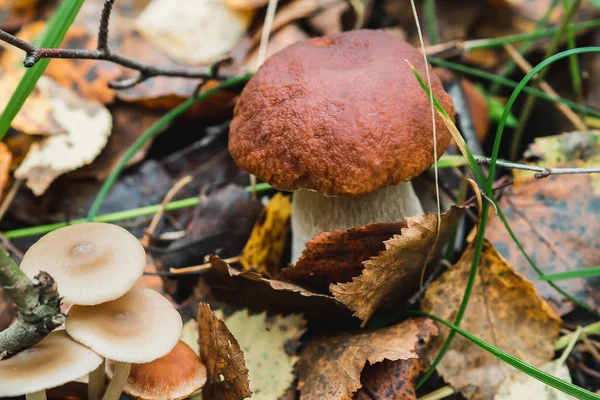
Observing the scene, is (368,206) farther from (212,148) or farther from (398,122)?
(212,148)

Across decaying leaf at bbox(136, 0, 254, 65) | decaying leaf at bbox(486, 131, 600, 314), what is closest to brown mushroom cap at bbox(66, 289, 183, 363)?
decaying leaf at bbox(486, 131, 600, 314)

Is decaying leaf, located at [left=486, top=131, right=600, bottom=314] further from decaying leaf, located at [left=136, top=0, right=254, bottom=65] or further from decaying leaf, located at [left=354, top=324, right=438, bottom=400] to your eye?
decaying leaf, located at [left=136, top=0, right=254, bottom=65]

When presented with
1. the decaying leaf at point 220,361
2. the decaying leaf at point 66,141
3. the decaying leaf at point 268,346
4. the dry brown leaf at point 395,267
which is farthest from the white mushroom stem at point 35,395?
the decaying leaf at point 66,141

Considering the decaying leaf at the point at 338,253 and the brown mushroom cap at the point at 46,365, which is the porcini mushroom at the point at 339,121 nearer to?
the decaying leaf at the point at 338,253

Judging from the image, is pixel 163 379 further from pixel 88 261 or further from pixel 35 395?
pixel 88 261

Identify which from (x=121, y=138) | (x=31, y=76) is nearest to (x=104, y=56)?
(x=31, y=76)

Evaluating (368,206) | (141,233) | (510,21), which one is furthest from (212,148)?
(510,21)
